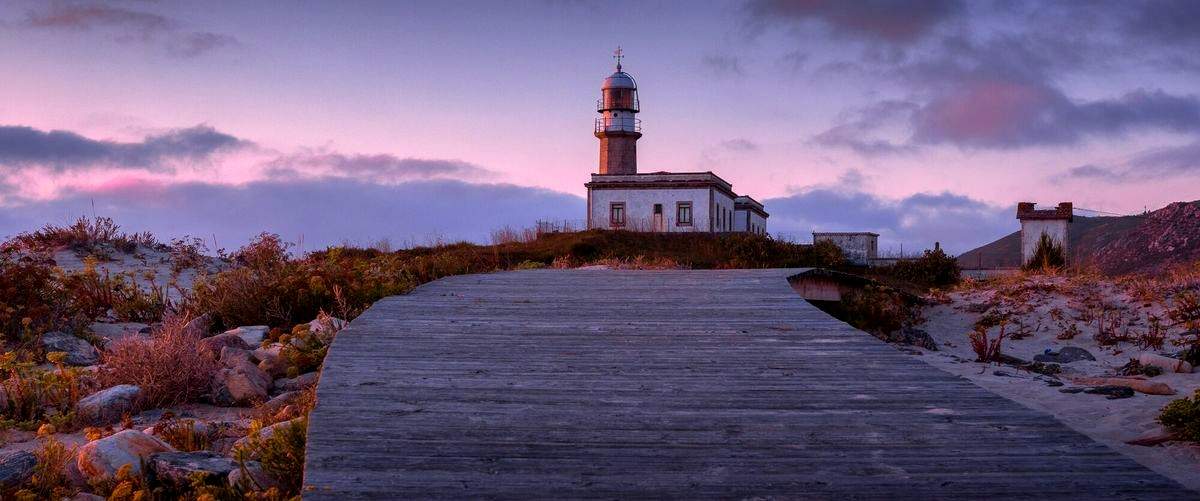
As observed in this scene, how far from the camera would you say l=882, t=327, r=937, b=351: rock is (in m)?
12.4

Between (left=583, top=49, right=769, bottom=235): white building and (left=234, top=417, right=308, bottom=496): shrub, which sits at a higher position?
(left=583, top=49, right=769, bottom=235): white building

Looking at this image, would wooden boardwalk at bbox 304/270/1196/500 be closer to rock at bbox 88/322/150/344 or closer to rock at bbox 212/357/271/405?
rock at bbox 212/357/271/405

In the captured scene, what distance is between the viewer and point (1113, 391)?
24.3ft

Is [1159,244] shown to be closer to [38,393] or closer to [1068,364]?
[1068,364]

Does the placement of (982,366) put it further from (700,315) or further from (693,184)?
(693,184)

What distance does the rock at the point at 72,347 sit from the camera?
27.1 feet

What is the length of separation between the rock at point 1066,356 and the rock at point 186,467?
948 centimetres

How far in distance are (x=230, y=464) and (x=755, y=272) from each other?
366 inches

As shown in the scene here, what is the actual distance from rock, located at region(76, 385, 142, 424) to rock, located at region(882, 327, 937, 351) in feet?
32.8

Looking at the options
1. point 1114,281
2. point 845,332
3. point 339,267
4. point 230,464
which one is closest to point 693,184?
point 1114,281

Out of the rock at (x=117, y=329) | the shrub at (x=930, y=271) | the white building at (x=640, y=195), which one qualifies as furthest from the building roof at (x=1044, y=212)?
the rock at (x=117, y=329)

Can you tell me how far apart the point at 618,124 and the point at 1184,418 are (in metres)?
45.6

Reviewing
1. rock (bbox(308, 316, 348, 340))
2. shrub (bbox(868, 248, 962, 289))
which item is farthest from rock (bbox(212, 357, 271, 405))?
shrub (bbox(868, 248, 962, 289))

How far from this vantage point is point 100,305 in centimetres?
1054
